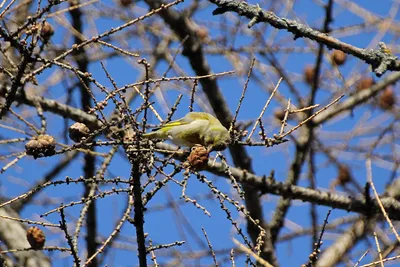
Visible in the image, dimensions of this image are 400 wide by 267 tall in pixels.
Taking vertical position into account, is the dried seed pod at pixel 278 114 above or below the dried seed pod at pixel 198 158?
above

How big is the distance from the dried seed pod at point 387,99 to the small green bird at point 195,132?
3.05m

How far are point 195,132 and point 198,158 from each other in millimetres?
244

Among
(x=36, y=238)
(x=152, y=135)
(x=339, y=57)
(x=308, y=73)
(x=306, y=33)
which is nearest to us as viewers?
(x=152, y=135)

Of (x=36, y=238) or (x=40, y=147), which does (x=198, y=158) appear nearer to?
(x=40, y=147)

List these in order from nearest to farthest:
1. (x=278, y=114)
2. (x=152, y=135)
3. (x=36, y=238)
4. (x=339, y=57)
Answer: (x=152, y=135), (x=36, y=238), (x=339, y=57), (x=278, y=114)

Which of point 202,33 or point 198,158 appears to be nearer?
point 198,158

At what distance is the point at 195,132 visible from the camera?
2479 millimetres

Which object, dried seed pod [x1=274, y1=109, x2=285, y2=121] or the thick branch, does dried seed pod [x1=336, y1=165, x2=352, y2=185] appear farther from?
the thick branch

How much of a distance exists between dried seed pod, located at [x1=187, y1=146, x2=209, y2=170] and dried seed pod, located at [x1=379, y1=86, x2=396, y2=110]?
325 cm

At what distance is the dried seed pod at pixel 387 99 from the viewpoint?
17.1ft

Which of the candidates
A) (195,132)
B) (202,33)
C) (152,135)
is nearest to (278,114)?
(202,33)

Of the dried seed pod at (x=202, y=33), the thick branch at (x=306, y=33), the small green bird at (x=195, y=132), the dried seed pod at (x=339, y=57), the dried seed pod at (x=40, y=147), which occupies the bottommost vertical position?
the dried seed pod at (x=40, y=147)

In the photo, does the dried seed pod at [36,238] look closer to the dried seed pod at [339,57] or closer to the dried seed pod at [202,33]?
the dried seed pod at [202,33]

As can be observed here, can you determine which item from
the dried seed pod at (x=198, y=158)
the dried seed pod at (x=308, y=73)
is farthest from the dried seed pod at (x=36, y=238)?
the dried seed pod at (x=308, y=73)
